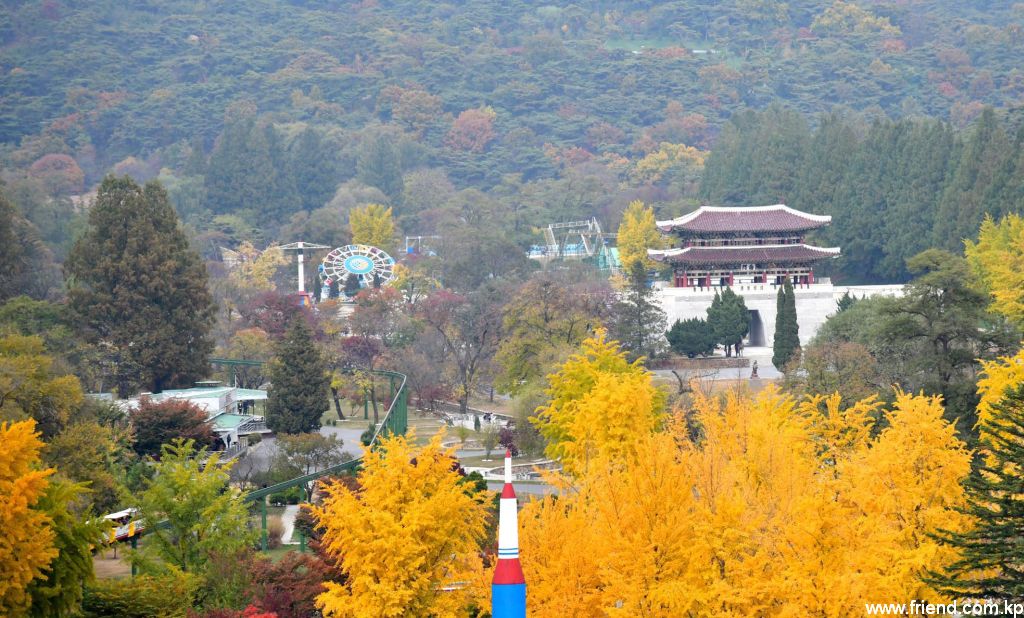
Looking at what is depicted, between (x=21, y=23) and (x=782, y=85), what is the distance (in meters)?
81.2

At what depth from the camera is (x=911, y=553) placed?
83.2ft

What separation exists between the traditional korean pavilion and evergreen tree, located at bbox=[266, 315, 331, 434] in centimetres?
2929

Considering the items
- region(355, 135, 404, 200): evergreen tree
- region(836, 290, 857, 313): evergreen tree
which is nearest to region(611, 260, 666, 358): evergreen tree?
region(836, 290, 857, 313): evergreen tree

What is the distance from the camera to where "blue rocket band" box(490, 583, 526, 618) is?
62.6 feet

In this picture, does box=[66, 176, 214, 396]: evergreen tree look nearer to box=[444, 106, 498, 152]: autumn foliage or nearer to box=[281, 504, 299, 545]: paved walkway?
box=[281, 504, 299, 545]: paved walkway

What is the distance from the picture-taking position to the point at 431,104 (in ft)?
549

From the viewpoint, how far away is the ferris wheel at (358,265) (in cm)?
9244

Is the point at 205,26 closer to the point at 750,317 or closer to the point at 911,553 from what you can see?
the point at 750,317

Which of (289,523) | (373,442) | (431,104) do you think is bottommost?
(289,523)

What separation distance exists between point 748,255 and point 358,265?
22.8m

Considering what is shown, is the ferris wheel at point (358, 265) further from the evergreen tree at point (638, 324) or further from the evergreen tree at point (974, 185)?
the evergreen tree at point (974, 185)

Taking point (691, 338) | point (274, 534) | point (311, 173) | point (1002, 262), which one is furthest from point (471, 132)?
point (274, 534)

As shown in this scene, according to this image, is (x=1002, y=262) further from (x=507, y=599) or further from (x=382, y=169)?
(x=382, y=169)

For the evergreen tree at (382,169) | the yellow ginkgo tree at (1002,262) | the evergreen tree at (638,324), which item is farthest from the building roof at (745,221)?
the evergreen tree at (382,169)
